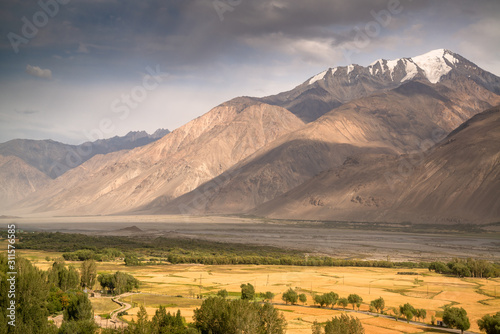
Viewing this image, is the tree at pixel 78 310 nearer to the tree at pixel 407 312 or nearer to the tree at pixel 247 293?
the tree at pixel 247 293

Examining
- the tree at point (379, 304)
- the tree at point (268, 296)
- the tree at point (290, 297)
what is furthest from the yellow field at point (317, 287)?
the tree at point (379, 304)

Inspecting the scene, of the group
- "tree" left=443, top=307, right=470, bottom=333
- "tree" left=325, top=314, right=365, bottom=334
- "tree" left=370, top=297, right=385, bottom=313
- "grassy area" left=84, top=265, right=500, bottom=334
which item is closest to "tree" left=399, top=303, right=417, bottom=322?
"grassy area" left=84, top=265, right=500, bottom=334

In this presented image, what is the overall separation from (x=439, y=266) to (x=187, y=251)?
208 feet

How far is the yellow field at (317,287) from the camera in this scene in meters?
61.1

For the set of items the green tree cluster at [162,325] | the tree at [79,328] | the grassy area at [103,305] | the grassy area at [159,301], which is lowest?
the grassy area at [103,305]

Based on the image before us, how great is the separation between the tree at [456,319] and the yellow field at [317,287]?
6.50 ft

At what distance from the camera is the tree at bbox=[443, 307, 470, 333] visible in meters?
55.5

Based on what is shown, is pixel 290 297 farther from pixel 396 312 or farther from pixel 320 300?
pixel 396 312

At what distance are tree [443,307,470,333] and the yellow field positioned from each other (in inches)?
78.0

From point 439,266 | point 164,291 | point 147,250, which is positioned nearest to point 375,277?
point 439,266

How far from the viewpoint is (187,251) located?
135500mm

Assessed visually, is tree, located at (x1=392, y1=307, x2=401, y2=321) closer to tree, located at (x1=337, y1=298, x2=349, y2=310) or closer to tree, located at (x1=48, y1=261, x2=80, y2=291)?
tree, located at (x1=337, y1=298, x2=349, y2=310)

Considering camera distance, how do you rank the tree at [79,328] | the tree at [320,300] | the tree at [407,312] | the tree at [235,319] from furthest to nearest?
the tree at [320,300] → the tree at [407,312] → the tree at [79,328] → the tree at [235,319]

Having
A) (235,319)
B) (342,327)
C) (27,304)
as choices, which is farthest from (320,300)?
(27,304)
